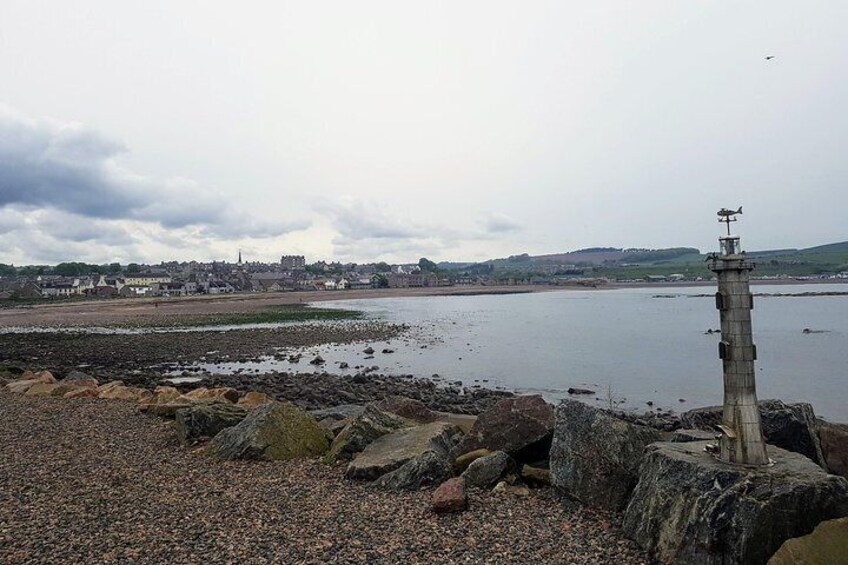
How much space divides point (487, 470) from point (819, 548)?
4583mm

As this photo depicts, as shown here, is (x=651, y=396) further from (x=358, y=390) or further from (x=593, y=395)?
(x=358, y=390)

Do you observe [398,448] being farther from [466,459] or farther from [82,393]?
[82,393]

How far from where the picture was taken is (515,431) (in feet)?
33.5

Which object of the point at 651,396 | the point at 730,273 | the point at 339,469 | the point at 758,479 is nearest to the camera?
the point at 758,479

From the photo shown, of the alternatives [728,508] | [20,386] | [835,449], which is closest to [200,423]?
[728,508]

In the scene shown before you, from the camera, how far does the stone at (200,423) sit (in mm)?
12258

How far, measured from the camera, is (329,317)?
6819 centimetres

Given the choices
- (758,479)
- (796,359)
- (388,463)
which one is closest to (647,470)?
(758,479)

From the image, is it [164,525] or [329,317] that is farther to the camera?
[329,317]

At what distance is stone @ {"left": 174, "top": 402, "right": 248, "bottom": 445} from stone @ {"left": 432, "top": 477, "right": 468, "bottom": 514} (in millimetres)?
5982

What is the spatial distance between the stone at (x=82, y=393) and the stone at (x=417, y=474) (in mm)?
12018

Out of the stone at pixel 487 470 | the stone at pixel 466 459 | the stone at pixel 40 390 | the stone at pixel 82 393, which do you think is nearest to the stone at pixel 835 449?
the stone at pixel 487 470

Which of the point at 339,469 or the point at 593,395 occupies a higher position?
the point at 339,469

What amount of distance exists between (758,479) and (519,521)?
9.40 feet
